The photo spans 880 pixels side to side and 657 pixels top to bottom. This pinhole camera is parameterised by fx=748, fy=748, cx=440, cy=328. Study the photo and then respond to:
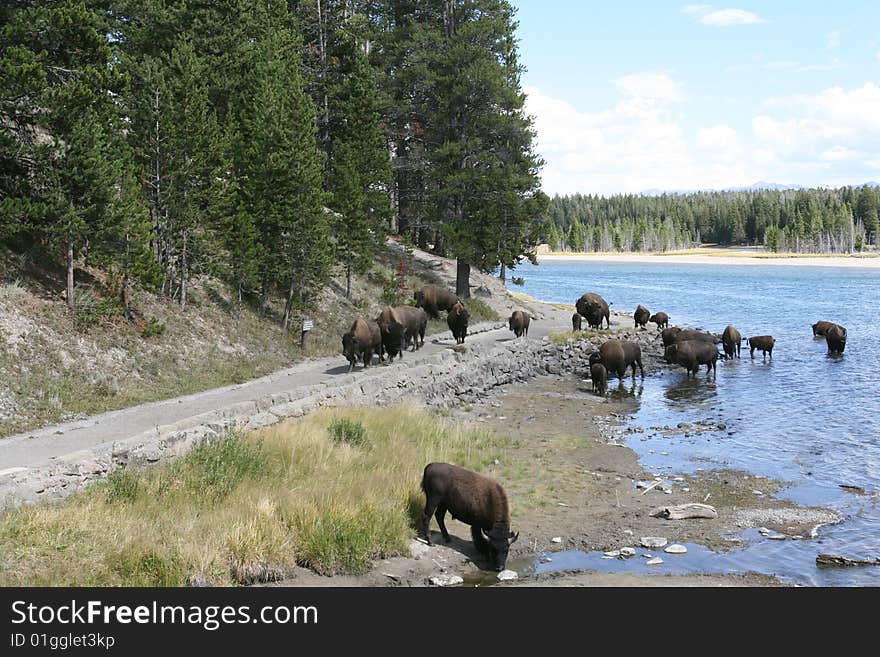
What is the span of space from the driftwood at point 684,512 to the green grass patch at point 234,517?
4645mm

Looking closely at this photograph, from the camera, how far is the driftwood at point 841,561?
13.2 metres

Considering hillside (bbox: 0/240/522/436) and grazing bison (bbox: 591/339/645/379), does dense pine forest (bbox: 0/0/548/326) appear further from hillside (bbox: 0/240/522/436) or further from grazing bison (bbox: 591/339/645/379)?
grazing bison (bbox: 591/339/645/379)

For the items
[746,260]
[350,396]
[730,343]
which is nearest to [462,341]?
[350,396]

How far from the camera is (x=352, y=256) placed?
37.0 m

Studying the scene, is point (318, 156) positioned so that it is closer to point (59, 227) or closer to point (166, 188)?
point (166, 188)

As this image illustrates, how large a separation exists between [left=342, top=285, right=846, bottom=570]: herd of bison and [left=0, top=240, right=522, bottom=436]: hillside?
11.0ft

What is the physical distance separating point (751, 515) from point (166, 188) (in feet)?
69.3

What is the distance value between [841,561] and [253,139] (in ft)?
83.4

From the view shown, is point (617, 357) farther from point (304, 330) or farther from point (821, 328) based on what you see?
point (821, 328)

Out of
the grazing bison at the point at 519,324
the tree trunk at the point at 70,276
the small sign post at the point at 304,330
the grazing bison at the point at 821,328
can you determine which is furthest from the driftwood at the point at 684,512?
the grazing bison at the point at 821,328

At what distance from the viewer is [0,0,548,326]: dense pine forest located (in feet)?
71.5

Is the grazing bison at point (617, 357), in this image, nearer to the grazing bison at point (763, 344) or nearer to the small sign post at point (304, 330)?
the grazing bison at point (763, 344)

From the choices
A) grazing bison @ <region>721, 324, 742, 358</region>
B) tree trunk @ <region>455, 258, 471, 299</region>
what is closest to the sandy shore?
grazing bison @ <region>721, 324, 742, 358</region>
